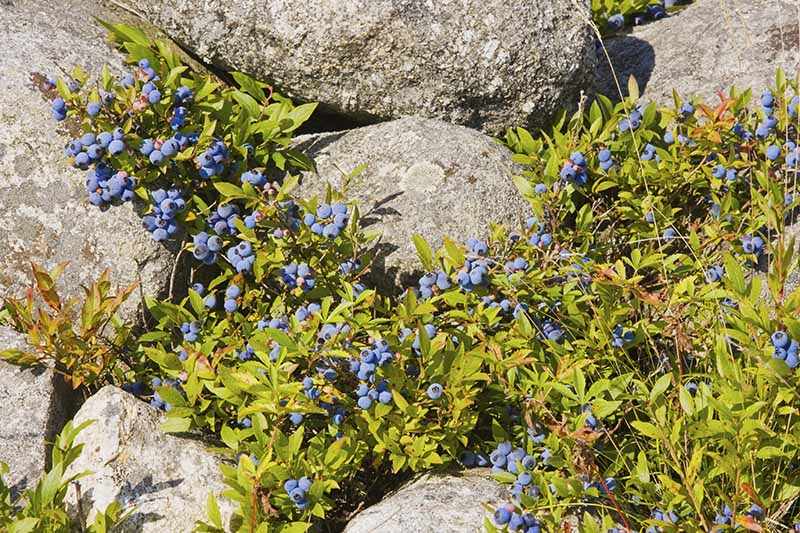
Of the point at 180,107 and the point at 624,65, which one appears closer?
the point at 180,107

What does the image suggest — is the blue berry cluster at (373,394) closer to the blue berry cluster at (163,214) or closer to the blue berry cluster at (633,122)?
the blue berry cluster at (163,214)

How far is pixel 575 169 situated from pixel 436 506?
4.61ft

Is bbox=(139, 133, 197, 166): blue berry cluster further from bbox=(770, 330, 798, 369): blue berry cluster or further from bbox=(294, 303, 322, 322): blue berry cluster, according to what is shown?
bbox=(770, 330, 798, 369): blue berry cluster

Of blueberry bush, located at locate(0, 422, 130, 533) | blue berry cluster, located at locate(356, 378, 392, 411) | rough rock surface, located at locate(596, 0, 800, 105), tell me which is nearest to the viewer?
blueberry bush, located at locate(0, 422, 130, 533)

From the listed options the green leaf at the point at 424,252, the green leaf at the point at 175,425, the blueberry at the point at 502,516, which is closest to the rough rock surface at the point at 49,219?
the green leaf at the point at 175,425

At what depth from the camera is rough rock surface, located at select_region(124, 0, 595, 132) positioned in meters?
3.55

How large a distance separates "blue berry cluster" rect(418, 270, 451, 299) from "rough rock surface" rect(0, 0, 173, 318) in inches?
36.0

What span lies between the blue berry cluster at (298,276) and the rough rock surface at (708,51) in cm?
188

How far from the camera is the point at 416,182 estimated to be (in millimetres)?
3402

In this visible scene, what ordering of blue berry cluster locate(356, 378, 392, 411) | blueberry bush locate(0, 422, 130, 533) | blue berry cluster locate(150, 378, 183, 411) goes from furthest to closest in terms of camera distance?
blue berry cluster locate(150, 378, 183, 411) < blue berry cluster locate(356, 378, 392, 411) < blueberry bush locate(0, 422, 130, 533)

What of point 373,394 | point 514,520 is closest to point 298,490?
point 373,394

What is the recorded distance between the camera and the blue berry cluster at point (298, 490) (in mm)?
2506

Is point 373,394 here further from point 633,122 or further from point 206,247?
point 633,122

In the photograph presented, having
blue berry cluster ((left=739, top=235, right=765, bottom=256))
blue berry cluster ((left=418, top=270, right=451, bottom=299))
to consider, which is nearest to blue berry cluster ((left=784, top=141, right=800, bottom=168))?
blue berry cluster ((left=739, top=235, right=765, bottom=256))
